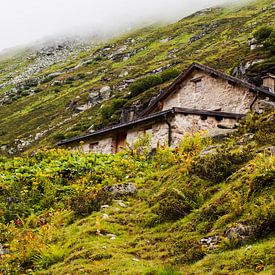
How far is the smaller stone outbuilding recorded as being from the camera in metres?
25.4

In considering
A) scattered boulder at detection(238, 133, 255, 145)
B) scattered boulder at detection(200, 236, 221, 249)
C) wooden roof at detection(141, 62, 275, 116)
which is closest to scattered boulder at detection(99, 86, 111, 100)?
wooden roof at detection(141, 62, 275, 116)

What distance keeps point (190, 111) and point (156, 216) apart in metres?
16.6

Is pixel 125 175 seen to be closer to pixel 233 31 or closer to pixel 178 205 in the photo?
pixel 178 205

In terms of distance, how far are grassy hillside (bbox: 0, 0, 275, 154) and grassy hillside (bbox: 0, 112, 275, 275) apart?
41058mm

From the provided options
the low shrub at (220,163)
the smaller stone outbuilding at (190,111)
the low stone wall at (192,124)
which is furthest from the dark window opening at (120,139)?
the low shrub at (220,163)

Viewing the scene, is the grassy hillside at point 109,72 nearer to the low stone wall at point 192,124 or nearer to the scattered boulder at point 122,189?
the low stone wall at point 192,124

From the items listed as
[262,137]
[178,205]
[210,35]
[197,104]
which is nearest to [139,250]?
[178,205]

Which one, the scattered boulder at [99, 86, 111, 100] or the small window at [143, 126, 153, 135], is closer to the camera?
the small window at [143, 126, 153, 135]

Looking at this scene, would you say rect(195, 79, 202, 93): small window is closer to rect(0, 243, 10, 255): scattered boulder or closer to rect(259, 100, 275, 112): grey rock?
rect(259, 100, 275, 112): grey rock

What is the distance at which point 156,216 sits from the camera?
9414mm

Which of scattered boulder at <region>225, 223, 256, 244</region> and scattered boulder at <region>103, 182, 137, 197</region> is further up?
scattered boulder at <region>225, 223, 256, 244</region>

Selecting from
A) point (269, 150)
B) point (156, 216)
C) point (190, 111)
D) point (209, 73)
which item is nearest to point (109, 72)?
point (209, 73)

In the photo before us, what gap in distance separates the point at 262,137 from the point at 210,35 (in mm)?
101856

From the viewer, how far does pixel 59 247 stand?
8695mm
